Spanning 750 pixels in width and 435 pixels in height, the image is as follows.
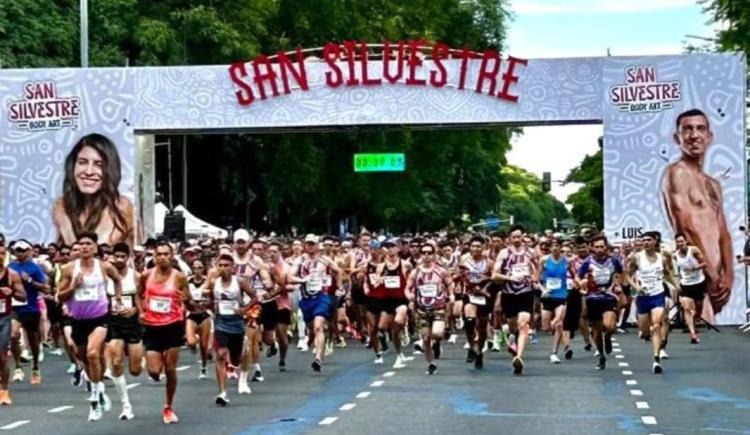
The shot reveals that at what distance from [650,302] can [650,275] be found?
37cm

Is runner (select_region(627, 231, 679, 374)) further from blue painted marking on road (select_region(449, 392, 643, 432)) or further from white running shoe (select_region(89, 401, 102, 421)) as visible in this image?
white running shoe (select_region(89, 401, 102, 421))

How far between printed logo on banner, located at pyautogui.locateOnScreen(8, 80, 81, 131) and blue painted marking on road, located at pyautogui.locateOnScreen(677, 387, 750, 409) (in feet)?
66.7

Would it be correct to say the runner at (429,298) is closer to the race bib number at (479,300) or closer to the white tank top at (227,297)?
the race bib number at (479,300)

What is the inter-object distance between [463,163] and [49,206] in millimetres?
35305

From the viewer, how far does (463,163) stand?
72125 mm

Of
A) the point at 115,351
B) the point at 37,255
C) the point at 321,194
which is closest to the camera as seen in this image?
the point at 115,351

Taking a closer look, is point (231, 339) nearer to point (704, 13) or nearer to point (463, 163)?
point (704, 13)

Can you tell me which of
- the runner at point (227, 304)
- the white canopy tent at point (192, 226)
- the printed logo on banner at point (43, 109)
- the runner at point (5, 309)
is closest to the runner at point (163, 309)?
the runner at point (227, 304)

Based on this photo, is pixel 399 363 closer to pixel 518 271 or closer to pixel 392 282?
pixel 392 282

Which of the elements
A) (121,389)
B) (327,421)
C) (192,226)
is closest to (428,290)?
(121,389)

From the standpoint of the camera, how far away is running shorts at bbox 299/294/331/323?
2628 cm

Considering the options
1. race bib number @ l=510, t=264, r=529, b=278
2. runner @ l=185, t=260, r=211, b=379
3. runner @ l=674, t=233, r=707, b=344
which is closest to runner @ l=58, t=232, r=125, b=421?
runner @ l=185, t=260, r=211, b=379

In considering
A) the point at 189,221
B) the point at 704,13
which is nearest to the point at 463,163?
the point at 189,221

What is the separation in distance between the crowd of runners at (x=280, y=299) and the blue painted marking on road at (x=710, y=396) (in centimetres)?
259
